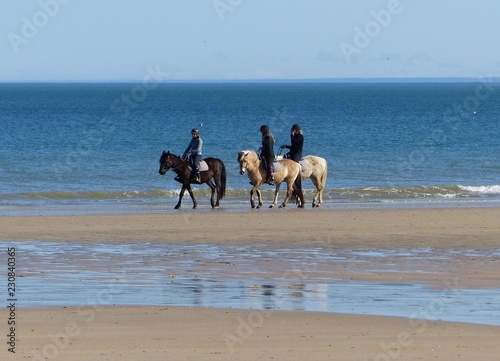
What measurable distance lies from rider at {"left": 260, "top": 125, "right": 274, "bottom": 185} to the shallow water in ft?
22.4

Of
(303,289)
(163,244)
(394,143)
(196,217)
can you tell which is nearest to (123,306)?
(303,289)

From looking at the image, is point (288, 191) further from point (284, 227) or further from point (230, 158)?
point (230, 158)

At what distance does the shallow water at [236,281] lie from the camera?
11.4 m

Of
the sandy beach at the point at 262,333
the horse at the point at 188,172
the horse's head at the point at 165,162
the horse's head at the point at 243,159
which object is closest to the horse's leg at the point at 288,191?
the horse's head at the point at 243,159

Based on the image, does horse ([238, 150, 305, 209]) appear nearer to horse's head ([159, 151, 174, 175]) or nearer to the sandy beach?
horse's head ([159, 151, 174, 175])

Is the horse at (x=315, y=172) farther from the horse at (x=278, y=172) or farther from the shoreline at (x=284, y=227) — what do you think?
the shoreline at (x=284, y=227)

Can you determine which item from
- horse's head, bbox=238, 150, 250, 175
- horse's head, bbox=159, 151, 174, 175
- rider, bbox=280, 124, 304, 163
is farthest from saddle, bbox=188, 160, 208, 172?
rider, bbox=280, 124, 304, 163

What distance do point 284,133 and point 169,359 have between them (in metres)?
58.8

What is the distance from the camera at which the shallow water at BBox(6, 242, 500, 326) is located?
11.4 m

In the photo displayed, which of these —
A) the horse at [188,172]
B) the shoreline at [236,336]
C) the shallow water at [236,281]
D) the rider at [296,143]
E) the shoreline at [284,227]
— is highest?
the rider at [296,143]

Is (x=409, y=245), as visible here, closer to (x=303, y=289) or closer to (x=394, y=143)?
(x=303, y=289)

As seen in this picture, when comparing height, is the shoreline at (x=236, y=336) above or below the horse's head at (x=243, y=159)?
below

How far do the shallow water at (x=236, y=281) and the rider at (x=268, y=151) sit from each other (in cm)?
681

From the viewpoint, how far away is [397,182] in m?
34.2
